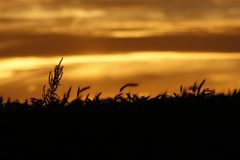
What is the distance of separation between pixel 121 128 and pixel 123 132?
55 millimetres

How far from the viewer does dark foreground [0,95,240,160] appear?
4.85 m

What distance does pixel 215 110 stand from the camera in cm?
559

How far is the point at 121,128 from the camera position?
515 cm

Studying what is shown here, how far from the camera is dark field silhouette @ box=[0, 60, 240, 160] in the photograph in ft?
16.0

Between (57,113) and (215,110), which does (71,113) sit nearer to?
(57,113)

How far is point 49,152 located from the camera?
4.78 metres

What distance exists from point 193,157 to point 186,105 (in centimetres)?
66

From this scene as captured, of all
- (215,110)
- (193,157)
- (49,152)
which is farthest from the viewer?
(215,110)

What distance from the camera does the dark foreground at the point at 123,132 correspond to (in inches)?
191

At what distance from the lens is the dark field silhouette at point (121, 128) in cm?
486

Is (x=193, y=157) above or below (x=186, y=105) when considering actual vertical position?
below

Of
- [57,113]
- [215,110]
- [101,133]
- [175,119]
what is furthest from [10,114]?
[215,110]

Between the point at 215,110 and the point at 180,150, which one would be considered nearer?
the point at 180,150

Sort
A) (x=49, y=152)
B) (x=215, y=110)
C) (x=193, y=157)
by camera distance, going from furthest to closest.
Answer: (x=215, y=110) < (x=193, y=157) < (x=49, y=152)
